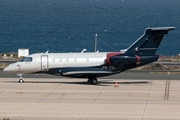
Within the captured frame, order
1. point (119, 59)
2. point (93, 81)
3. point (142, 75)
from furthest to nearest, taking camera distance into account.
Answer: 1. point (142, 75)
2. point (93, 81)
3. point (119, 59)

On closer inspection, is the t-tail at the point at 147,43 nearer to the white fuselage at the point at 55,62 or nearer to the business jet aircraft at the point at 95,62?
the business jet aircraft at the point at 95,62

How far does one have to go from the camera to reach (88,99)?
123ft

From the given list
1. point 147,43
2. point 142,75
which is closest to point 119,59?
point 147,43

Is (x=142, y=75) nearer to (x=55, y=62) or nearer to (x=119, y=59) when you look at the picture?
(x=119, y=59)

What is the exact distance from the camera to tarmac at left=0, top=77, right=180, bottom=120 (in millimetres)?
31953

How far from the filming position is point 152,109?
3388cm

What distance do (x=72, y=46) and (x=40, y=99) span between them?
89796 millimetres

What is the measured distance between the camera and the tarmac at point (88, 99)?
31953mm

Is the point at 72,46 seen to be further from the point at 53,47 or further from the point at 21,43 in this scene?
the point at 21,43

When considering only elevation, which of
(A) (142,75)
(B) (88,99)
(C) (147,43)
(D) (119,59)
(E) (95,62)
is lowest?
(B) (88,99)

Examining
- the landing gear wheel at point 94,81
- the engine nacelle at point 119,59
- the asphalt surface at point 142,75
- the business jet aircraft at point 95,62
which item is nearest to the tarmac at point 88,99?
the landing gear wheel at point 94,81

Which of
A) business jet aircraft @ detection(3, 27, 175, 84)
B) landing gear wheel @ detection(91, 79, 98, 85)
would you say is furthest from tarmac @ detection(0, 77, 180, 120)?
business jet aircraft @ detection(3, 27, 175, 84)

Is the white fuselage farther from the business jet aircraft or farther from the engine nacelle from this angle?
the engine nacelle

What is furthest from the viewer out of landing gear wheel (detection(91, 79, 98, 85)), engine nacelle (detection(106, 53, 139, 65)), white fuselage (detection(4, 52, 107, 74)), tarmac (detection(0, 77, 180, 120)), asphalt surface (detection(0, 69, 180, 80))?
asphalt surface (detection(0, 69, 180, 80))
